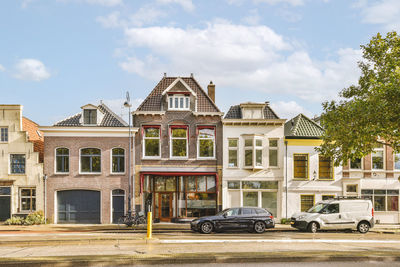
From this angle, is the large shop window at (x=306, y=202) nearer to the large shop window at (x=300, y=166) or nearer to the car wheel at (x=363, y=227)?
the large shop window at (x=300, y=166)

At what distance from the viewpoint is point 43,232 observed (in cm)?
2464

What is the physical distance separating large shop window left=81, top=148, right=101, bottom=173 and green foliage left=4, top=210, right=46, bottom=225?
408 cm

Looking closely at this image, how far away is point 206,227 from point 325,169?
1230 cm

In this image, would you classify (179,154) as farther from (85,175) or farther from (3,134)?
(3,134)

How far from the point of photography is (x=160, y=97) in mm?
31125

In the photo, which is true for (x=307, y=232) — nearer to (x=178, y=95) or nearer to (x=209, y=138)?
(x=209, y=138)

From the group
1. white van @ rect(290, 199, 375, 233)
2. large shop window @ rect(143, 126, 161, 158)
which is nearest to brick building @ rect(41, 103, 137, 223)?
large shop window @ rect(143, 126, 161, 158)

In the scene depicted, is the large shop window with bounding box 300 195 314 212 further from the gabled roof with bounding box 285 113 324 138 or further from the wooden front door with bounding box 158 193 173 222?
the wooden front door with bounding box 158 193 173 222

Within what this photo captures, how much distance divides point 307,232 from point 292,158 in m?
7.49

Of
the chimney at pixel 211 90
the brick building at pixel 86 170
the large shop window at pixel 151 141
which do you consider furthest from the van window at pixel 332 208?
the brick building at pixel 86 170

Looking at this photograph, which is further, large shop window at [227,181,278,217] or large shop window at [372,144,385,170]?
large shop window at [372,144,385,170]

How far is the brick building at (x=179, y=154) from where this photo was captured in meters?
30.4

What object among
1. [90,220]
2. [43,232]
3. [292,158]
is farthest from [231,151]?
[43,232]

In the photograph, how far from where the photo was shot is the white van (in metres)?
24.7
